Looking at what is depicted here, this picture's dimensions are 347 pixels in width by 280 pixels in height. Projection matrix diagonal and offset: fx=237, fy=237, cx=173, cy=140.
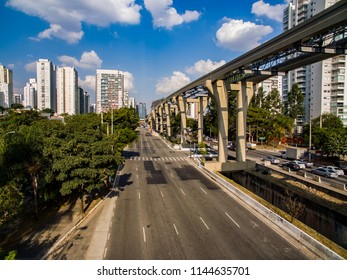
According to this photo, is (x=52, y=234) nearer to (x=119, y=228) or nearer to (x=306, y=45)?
(x=119, y=228)

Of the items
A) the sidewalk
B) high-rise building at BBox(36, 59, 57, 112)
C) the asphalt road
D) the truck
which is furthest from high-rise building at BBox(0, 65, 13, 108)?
the truck

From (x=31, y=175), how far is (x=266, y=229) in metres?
18.6

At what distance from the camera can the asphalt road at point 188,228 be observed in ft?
44.8

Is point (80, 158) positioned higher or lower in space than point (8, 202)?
higher

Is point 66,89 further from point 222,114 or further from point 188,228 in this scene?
point 188,228

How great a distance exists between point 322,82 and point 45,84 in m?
146

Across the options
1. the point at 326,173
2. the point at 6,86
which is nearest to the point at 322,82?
the point at 326,173

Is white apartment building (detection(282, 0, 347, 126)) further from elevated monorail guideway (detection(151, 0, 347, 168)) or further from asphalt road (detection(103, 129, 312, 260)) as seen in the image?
asphalt road (detection(103, 129, 312, 260))

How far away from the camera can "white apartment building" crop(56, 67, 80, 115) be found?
145625 millimetres

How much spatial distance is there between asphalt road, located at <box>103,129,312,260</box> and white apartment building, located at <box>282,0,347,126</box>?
72.0 m

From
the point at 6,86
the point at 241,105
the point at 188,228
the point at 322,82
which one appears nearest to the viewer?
the point at 188,228

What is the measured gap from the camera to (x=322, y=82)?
8219cm

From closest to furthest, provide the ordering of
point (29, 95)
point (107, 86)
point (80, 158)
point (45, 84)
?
point (80, 158), point (107, 86), point (45, 84), point (29, 95)

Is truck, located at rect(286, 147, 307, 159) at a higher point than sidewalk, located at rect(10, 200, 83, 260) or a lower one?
higher
